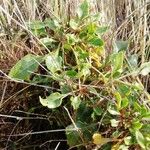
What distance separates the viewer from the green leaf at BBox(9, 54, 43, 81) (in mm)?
1054

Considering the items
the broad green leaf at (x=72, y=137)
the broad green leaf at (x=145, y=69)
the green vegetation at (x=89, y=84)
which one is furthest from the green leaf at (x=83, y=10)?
the broad green leaf at (x=72, y=137)

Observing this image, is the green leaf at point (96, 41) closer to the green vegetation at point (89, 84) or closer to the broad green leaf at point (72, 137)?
the green vegetation at point (89, 84)

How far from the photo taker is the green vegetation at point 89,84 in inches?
37.4

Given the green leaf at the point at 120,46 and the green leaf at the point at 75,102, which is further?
the green leaf at the point at 120,46

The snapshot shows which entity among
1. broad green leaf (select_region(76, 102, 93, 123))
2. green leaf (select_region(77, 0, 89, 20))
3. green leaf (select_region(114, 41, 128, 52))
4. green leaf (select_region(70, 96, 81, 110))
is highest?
green leaf (select_region(77, 0, 89, 20))

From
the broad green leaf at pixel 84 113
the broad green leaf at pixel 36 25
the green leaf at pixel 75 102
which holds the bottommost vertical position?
the broad green leaf at pixel 84 113

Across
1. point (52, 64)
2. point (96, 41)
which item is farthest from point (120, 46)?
point (52, 64)

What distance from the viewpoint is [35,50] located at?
118 centimetres

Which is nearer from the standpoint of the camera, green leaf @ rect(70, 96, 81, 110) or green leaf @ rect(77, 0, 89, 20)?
green leaf @ rect(70, 96, 81, 110)

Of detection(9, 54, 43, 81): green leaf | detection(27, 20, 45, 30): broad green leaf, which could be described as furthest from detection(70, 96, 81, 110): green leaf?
detection(27, 20, 45, 30): broad green leaf

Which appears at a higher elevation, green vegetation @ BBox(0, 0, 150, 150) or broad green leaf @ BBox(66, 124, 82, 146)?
green vegetation @ BBox(0, 0, 150, 150)

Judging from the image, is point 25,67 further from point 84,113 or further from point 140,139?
point 140,139

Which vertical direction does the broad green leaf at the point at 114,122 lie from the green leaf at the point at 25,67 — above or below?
below

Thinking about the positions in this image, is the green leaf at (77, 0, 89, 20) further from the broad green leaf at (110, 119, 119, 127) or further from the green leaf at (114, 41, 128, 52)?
the broad green leaf at (110, 119, 119, 127)
